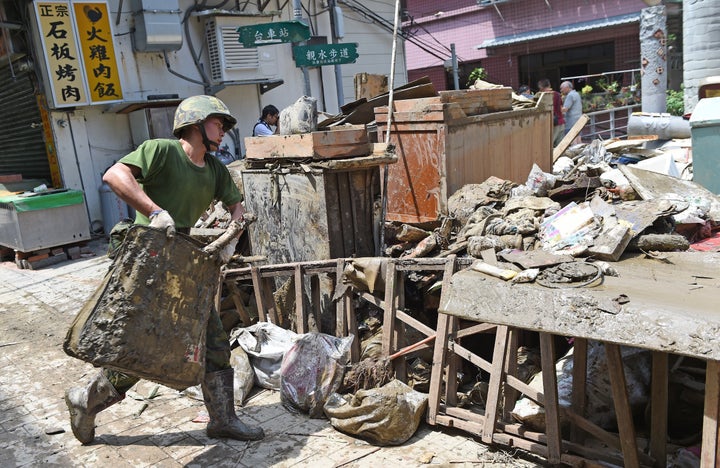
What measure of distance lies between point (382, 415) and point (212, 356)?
1118 mm

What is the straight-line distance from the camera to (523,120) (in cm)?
661

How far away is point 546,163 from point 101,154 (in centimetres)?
740

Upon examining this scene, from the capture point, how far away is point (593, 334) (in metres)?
2.61

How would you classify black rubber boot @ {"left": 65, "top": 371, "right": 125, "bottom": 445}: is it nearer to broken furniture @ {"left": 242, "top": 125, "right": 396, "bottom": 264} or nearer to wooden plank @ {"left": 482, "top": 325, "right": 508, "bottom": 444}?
broken furniture @ {"left": 242, "top": 125, "right": 396, "bottom": 264}

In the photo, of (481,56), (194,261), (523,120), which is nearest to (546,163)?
(523,120)

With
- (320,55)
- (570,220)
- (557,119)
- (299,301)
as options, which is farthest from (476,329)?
(557,119)

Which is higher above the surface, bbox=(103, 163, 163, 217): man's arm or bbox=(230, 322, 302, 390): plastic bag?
bbox=(103, 163, 163, 217): man's arm

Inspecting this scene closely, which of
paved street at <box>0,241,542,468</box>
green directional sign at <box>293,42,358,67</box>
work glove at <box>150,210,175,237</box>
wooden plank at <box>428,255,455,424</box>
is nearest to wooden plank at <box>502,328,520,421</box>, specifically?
paved street at <box>0,241,542,468</box>

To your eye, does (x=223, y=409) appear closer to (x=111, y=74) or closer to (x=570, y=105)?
(x=111, y=74)

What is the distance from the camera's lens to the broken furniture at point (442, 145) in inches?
211

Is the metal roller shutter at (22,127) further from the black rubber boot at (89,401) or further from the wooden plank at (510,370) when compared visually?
the wooden plank at (510,370)

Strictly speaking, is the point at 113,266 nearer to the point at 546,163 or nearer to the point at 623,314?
the point at 623,314

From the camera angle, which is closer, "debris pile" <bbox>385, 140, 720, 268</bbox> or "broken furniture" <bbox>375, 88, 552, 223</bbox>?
"debris pile" <bbox>385, 140, 720, 268</bbox>

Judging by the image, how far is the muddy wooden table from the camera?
251cm
